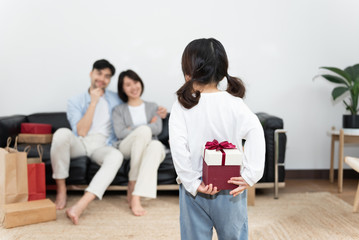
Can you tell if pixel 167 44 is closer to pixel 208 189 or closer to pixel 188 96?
pixel 188 96

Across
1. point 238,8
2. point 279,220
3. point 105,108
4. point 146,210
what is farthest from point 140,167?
point 238,8

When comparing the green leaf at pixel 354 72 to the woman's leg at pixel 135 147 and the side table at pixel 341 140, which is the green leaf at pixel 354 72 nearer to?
the side table at pixel 341 140

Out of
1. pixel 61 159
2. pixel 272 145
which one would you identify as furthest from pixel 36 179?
pixel 272 145

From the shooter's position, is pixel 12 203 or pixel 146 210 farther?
pixel 146 210

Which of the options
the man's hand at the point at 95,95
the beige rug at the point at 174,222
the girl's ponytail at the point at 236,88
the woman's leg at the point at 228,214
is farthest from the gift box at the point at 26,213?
the girl's ponytail at the point at 236,88

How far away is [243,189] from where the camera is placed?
110 centimetres

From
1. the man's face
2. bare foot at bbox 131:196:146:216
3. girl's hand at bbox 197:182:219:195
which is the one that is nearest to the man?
the man's face

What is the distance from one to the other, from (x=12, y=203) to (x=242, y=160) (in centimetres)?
161


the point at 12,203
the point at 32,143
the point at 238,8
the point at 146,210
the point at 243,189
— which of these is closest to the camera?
the point at 243,189

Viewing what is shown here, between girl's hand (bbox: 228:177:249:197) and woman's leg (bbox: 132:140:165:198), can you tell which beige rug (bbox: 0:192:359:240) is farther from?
girl's hand (bbox: 228:177:249:197)

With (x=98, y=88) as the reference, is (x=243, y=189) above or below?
below

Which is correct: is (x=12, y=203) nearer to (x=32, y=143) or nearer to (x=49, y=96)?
(x=32, y=143)

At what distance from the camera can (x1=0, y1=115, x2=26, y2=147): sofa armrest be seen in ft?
8.27

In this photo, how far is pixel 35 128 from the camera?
2.65 metres
